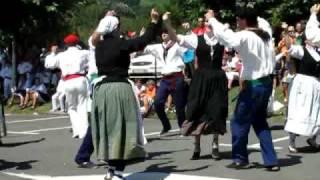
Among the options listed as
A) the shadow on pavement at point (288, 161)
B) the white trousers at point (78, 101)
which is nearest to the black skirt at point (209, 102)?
the shadow on pavement at point (288, 161)

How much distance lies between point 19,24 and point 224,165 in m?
16.4

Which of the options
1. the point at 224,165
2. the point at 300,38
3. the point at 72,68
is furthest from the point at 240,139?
the point at 72,68

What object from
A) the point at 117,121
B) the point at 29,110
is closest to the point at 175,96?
the point at 117,121

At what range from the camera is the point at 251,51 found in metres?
9.02

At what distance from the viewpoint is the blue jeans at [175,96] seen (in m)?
13.8

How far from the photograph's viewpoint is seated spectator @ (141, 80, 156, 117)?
18281 mm

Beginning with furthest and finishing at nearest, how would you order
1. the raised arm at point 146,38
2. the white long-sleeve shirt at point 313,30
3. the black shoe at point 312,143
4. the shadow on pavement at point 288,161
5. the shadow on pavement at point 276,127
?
1. the shadow on pavement at point 276,127
2. the black shoe at point 312,143
3. the white long-sleeve shirt at point 313,30
4. the shadow on pavement at point 288,161
5. the raised arm at point 146,38

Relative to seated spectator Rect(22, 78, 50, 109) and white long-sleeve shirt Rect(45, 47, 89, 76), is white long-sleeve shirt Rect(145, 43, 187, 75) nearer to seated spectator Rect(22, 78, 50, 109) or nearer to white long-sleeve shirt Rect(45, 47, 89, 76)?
white long-sleeve shirt Rect(45, 47, 89, 76)

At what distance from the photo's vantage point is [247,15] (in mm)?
9180

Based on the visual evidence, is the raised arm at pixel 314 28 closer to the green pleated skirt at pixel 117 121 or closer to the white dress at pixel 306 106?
the white dress at pixel 306 106

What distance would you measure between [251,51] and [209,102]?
50.0 inches

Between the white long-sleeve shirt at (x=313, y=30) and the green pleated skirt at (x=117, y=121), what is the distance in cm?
310

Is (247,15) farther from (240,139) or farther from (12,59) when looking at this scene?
(12,59)

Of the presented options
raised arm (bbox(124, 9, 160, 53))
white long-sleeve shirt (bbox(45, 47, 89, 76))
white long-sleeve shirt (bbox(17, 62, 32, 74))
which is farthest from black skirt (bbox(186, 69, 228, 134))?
white long-sleeve shirt (bbox(17, 62, 32, 74))
